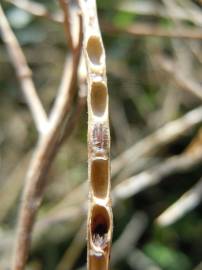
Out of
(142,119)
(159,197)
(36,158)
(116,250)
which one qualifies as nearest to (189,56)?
(142,119)

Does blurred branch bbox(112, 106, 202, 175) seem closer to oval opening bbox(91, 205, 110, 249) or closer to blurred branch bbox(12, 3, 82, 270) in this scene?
blurred branch bbox(12, 3, 82, 270)

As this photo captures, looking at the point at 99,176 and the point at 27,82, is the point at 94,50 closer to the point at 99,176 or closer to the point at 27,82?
the point at 99,176

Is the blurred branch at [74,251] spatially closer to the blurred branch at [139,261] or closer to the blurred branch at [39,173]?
the blurred branch at [139,261]

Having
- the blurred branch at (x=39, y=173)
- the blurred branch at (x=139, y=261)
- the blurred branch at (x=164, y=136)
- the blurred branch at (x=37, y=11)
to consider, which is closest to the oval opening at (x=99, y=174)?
the blurred branch at (x=39, y=173)

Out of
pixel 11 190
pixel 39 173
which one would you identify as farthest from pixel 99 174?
pixel 11 190

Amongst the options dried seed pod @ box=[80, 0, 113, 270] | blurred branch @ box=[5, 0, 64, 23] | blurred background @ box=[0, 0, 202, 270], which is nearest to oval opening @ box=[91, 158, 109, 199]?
dried seed pod @ box=[80, 0, 113, 270]
